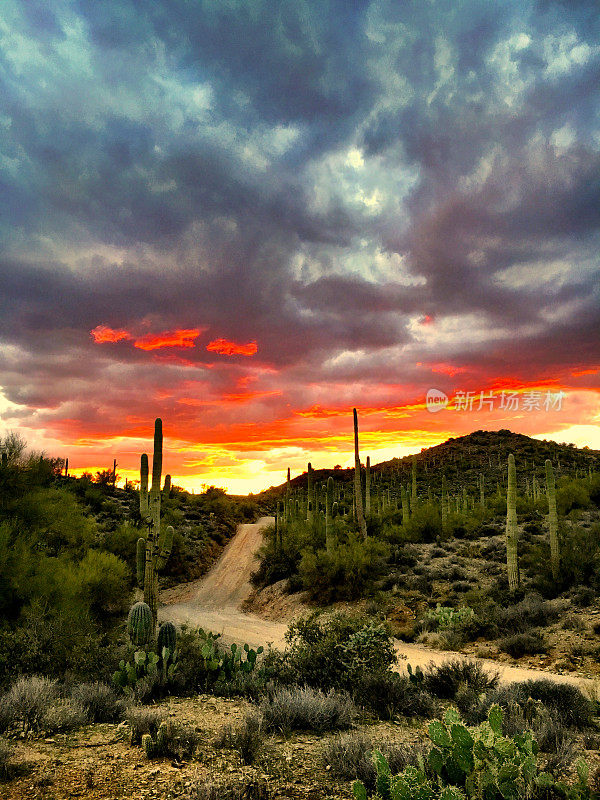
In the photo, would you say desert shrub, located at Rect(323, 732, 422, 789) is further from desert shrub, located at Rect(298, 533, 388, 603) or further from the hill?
the hill

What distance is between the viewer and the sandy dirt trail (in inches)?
459

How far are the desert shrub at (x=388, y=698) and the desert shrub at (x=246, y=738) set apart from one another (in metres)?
2.15

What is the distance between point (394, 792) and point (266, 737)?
2972 mm

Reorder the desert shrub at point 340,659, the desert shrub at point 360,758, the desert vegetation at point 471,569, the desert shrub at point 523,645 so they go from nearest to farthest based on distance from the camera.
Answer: the desert shrub at point 360,758, the desert shrub at point 340,659, the desert shrub at point 523,645, the desert vegetation at point 471,569

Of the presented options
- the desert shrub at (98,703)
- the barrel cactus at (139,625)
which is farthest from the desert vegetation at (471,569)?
the desert shrub at (98,703)

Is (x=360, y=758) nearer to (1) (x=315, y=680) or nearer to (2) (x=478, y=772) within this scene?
(2) (x=478, y=772)

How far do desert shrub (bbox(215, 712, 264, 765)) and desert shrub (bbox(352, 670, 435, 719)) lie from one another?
215 cm

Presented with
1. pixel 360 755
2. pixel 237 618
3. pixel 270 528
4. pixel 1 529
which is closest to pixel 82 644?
pixel 1 529

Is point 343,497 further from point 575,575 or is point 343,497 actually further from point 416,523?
point 575,575

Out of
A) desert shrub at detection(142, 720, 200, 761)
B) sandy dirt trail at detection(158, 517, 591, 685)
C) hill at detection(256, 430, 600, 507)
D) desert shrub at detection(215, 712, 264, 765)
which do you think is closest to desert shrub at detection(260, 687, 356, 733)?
desert shrub at detection(215, 712, 264, 765)

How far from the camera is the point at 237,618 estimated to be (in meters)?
22.1

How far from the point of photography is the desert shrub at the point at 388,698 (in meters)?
7.55

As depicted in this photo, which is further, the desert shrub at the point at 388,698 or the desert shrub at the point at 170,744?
the desert shrub at the point at 388,698

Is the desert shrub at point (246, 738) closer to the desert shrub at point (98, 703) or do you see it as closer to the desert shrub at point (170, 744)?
the desert shrub at point (170, 744)
